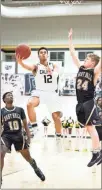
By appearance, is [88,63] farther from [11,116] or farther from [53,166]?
[53,166]

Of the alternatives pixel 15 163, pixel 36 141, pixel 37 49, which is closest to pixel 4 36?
pixel 37 49

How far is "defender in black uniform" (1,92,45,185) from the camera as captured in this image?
10.9ft

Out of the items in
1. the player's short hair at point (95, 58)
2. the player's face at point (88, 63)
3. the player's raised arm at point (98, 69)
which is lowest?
the player's raised arm at point (98, 69)

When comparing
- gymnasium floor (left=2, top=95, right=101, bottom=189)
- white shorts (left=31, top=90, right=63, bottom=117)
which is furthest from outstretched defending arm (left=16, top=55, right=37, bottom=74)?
gymnasium floor (left=2, top=95, right=101, bottom=189)

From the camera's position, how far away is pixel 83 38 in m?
3.51

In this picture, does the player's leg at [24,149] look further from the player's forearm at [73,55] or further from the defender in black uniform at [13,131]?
the player's forearm at [73,55]

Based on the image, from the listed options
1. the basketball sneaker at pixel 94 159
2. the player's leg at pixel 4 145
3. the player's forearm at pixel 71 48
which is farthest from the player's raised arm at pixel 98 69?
the player's leg at pixel 4 145

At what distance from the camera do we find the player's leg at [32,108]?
3547 mm

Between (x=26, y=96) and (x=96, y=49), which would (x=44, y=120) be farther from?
(x=96, y=49)

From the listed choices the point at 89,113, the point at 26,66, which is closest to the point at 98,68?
the point at 89,113

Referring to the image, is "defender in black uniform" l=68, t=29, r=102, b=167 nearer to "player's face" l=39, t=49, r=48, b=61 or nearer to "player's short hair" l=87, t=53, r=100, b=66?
"player's short hair" l=87, t=53, r=100, b=66

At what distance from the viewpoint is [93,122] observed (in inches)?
131

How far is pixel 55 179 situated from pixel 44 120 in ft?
2.17

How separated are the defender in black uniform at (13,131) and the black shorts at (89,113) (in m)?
0.54
